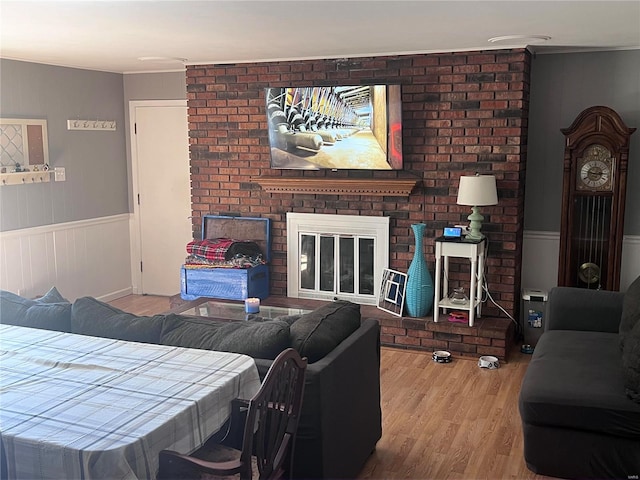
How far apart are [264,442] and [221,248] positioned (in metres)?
3.42

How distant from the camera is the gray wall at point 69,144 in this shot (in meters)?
5.41

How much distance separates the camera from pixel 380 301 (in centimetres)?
528

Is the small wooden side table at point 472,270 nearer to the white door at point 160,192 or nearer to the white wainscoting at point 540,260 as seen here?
the white wainscoting at point 540,260

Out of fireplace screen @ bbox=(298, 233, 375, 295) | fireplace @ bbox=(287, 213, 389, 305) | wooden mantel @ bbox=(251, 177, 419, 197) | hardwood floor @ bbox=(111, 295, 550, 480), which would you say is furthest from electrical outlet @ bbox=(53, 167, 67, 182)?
hardwood floor @ bbox=(111, 295, 550, 480)

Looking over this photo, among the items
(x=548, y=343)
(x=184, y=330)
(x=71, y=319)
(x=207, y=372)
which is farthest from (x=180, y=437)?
(x=548, y=343)

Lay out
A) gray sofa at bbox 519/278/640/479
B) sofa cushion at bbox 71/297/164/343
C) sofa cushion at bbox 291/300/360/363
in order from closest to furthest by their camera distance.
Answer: sofa cushion at bbox 291/300/360/363, sofa cushion at bbox 71/297/164/343, gray sofa at bbox 519/278/640/479

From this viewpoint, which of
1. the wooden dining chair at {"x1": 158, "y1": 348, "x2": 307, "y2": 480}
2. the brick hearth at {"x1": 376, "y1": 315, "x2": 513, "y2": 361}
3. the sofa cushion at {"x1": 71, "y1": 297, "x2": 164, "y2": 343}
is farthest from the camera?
the brick hearth at {"x1": 376, "y1": 315, "x2": 513, "y2": 361}

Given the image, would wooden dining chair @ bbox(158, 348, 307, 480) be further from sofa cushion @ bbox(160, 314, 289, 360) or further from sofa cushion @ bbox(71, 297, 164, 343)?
sofa cushion @ bbox(71, 297, 164, 343)

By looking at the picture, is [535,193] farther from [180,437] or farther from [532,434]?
[180,437]

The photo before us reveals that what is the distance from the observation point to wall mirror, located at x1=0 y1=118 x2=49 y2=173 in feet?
17.4

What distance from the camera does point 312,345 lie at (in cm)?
269

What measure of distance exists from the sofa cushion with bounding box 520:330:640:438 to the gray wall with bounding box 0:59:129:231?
430 centimetres

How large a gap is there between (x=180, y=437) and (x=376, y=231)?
11.5 ft

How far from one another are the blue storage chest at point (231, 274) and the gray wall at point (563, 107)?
225cm
